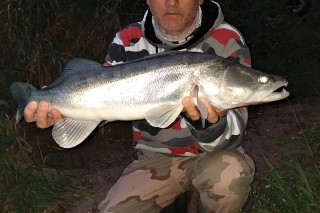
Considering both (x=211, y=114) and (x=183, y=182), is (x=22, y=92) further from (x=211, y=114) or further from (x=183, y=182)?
(x=183, y=182)

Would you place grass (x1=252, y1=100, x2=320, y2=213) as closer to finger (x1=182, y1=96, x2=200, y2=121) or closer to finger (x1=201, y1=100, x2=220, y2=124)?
finger (x1=201, y1=100, x2=220, y2=124)

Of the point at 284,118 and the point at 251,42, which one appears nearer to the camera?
the point at 284,118

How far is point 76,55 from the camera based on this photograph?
4672 mm

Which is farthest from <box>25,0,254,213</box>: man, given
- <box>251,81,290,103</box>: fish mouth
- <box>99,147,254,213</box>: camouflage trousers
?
<box>251,81,290,103</box>: fish mouth

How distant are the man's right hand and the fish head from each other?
86cm

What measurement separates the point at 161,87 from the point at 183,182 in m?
0.95

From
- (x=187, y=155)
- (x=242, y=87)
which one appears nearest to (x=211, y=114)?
(x=242, y=87)

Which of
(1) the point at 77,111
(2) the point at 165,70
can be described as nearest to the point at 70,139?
(1) the point at 77,111

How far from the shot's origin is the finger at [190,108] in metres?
2.41

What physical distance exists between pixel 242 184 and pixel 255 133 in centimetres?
201

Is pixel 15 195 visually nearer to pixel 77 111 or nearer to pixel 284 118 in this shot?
pixel 77 111

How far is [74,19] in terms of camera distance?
4.73 m

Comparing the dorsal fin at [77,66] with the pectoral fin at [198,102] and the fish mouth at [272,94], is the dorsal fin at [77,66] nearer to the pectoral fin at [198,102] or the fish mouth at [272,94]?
the pectoral fin at [198,102]

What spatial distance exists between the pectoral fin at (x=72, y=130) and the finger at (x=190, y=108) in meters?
0.56
